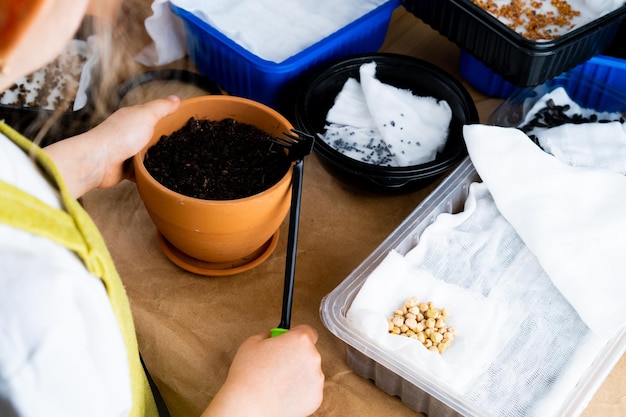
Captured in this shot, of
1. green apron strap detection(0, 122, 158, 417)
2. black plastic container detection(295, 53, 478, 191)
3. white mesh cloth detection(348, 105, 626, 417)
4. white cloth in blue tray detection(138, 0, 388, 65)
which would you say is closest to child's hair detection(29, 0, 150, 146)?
white cloth in blue tray detection(138, 0, 388, 65)

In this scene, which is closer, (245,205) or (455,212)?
(245,205)

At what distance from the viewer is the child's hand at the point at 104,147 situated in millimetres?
818

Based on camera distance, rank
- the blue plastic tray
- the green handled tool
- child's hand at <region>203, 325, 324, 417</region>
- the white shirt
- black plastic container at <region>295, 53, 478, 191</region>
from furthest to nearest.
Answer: the blue plastic tray, black plastic container at <region>295, 53, 478, 191</region>, the green handled tool, child's hand at <region>203, 325, 324, 417</region>, the white shirt

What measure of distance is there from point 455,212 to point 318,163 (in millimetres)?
234

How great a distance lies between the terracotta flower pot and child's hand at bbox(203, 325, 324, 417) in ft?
0.43

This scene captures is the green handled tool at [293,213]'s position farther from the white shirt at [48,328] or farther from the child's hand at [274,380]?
the white shirt at [48,328]

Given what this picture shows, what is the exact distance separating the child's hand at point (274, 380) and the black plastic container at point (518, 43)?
51cm

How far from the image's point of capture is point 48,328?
50 cm

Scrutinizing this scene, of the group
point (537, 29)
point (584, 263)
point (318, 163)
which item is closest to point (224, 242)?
point (318, 163)

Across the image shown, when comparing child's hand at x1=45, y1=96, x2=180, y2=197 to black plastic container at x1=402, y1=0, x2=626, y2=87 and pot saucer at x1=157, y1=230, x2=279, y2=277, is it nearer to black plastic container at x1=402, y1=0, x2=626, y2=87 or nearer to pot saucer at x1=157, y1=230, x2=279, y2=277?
pot saucer at x1=157, y1=230, x2=279, y2=277

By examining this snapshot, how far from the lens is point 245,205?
785 mm

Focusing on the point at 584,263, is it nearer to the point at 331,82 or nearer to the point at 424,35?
the point at 331,82

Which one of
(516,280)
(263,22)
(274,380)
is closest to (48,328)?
(274,380)

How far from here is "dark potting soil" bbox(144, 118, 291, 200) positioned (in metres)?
0.84
